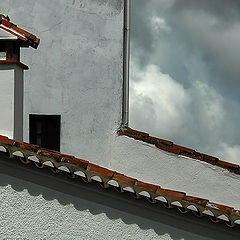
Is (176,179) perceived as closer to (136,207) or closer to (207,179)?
(207,179)

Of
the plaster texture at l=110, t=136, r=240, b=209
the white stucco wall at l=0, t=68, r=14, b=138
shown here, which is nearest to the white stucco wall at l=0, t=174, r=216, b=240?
the white stucco wall at l=0, t=68, r=14, b=138

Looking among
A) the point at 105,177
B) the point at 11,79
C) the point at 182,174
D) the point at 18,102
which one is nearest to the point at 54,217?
the point at 105,177

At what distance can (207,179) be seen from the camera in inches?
417

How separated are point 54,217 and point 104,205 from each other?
2.09 feet

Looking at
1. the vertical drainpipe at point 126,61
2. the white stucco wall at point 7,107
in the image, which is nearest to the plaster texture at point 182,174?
the vertical drainpipe at point 126,61

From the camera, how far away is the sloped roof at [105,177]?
21.5 ft

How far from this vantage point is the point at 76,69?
11773mm

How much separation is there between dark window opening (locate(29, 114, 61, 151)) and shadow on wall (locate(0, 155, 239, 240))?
504cm

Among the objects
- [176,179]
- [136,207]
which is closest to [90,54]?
[176,179]

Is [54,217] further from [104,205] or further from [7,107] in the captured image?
[7,107]

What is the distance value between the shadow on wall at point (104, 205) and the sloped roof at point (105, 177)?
10 cm

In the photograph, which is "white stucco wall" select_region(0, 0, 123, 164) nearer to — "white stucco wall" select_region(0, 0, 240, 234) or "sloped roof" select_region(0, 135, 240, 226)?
"white stucco wall" select_region(0, 0, 240, 234)

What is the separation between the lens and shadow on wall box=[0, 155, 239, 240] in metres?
6.64

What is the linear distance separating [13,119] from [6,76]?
2.03 feet
